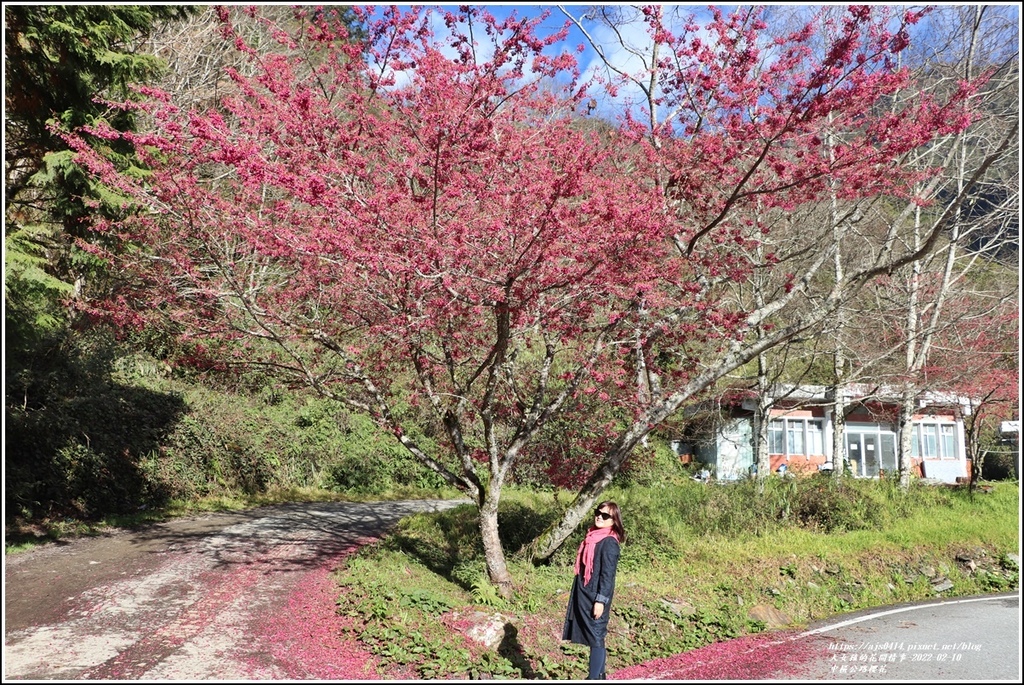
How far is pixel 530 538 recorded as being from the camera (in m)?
11.5

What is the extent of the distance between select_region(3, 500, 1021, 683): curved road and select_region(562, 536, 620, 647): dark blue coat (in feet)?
6.23

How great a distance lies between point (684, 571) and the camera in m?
10.9

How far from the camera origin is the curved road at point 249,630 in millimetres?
6508

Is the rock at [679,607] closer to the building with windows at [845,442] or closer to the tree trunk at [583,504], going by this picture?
the tree trunk at [583,504]

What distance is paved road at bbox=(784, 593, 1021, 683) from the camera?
6.91 m

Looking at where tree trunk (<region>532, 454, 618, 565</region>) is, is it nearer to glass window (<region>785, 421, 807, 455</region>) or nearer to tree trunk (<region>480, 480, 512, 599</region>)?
tree trunk (<region>480, 480, 512, 599</region>)

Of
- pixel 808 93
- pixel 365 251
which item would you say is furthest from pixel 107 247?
pixel 808 93

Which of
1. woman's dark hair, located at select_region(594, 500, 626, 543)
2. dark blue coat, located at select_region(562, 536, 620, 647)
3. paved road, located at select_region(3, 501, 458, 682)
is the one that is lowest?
paved road, located at select_region(3, 501, 458, 682)

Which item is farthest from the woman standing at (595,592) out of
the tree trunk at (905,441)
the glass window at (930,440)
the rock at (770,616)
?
the glass window at (930,440)

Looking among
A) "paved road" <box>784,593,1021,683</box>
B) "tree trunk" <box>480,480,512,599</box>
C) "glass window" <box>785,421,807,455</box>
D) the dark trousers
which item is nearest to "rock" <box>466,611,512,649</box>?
"tree trunk" <box>480,480,512,599</box>

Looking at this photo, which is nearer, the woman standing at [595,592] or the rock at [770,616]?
the woman standing at [595,592]

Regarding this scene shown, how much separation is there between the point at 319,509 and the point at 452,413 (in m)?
7.98

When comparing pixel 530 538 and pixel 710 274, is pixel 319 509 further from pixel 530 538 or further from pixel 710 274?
pixel 710 274

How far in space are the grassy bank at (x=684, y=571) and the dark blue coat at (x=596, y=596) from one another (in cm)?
159
